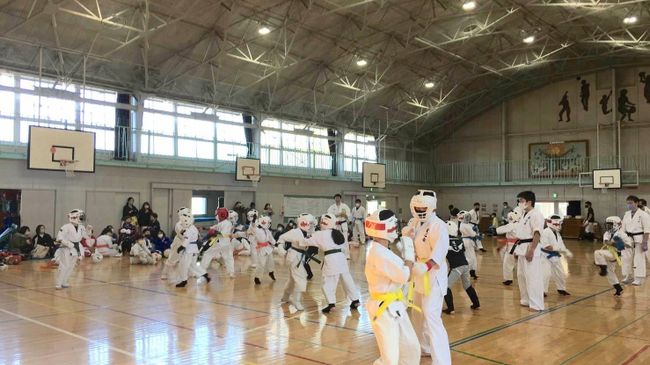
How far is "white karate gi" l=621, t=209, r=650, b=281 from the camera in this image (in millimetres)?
10554

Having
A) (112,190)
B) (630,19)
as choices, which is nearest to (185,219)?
(112,190)

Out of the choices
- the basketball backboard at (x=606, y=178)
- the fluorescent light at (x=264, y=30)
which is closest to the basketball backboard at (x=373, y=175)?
the basketball backboard at (x=606, y=178)

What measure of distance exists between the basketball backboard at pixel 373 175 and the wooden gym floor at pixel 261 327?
16235 millimetres

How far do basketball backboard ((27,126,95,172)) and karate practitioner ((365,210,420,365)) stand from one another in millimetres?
14132

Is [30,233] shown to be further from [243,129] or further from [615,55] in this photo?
[615,55]

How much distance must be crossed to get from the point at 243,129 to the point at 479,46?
11.8 m

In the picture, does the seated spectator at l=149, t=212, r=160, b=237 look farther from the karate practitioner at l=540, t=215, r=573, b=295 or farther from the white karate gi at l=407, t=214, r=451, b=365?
the white karate gi at l=407, t=214, r=451, b=365

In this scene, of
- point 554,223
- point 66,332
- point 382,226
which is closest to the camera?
point 382,226

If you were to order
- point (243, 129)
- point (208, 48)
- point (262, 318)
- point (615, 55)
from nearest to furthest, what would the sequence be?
point (262, 318) → point (208, 48) → point (243, 129) → point (615, 55)

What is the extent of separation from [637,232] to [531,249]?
4.30 m

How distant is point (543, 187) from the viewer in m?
29.2

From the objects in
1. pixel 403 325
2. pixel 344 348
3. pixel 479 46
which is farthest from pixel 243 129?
pixel 403 325

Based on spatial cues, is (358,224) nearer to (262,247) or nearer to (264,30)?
(264,30)

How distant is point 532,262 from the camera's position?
8.07 meters
